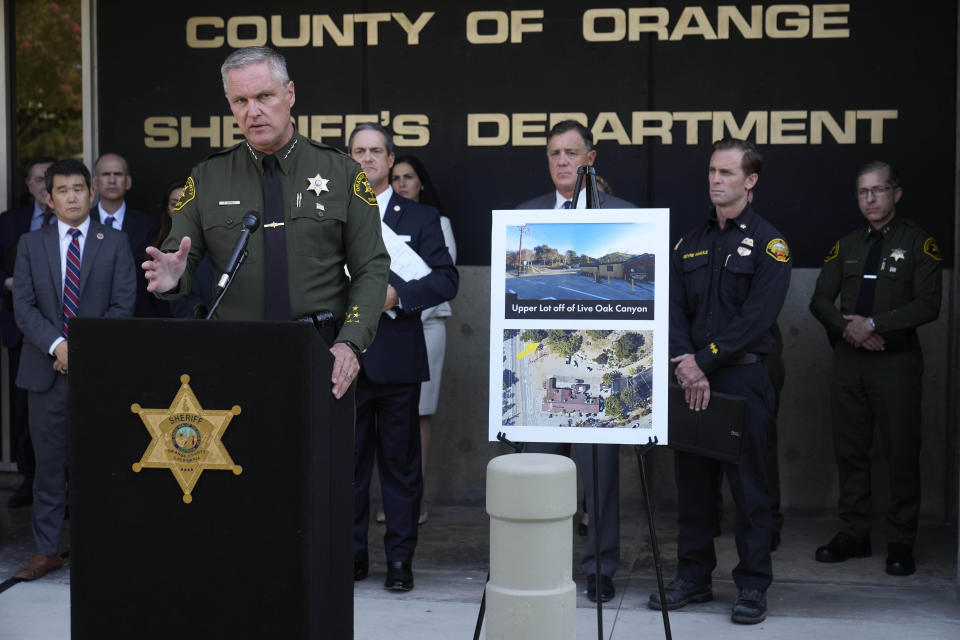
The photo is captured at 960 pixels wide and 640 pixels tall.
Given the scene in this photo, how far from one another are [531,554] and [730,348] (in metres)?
1.73

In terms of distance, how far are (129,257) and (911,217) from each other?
13.5 feet

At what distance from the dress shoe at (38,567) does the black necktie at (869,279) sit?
13.2ft

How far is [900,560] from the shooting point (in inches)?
218

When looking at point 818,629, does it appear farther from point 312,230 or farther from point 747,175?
point 312,230

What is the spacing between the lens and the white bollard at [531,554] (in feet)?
11.2

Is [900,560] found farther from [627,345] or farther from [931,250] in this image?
[627,345]

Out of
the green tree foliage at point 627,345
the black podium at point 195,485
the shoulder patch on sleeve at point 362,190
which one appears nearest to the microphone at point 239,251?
the black podium at point 195,485

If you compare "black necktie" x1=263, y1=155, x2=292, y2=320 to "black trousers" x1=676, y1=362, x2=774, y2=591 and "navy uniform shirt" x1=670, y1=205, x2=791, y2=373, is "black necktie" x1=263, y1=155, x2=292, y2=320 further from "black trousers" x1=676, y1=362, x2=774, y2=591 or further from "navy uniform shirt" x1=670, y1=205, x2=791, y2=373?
"black trousers" x1=676, y1=362, x2=774, y2=591

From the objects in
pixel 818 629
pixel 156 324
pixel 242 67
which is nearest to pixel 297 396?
pixel 156 324

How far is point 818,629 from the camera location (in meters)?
4.67

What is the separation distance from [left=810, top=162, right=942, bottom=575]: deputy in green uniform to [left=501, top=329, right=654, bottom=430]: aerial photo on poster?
2.16 meters

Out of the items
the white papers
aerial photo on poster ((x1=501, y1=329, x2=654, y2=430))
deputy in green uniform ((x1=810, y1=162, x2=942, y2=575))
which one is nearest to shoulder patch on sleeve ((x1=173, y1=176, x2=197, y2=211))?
aerial photo on poster ((x1=501, y1=329, x2=654, y2=430))

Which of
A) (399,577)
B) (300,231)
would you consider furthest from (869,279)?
(300,231)

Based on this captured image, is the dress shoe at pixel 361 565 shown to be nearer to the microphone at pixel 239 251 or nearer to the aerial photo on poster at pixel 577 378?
the aerial photo on poster at pixel 577 378
